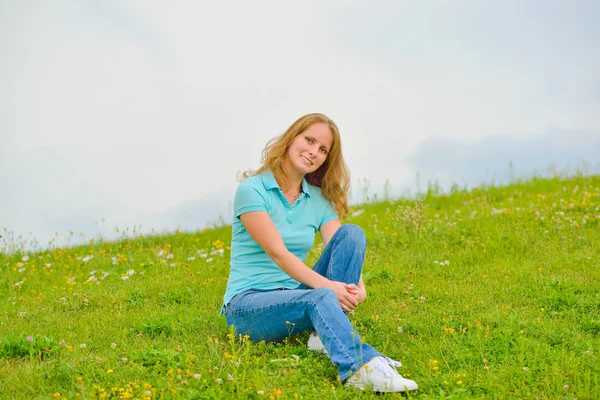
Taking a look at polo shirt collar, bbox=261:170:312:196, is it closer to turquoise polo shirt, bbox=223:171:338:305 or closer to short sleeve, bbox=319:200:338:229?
turquoise polo shirt, bbox=223:171:338:305

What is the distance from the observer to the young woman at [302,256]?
4676mm

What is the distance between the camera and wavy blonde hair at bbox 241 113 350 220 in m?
5.67

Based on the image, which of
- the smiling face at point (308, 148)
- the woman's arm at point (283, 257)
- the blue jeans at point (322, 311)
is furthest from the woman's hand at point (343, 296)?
the smiling face at point (308, 148)

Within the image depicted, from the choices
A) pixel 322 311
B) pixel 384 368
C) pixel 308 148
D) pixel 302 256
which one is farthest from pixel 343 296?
pixel 308 148

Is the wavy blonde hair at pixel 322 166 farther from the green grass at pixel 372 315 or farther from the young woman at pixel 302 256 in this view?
the green grass at pixel 372 315

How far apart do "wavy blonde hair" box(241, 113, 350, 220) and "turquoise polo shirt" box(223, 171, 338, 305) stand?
130 millimetres

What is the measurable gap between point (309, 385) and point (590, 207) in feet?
23.3

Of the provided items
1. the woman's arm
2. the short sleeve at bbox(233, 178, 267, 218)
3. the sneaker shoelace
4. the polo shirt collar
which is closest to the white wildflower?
the polo shirt collar

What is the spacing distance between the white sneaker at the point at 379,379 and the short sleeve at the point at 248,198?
4.95 feet

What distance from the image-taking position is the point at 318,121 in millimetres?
5656

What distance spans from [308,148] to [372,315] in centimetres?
185

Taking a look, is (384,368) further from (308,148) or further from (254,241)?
(308,148)

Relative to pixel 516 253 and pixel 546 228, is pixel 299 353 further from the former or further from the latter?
pixel 546 228

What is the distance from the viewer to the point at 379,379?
455 cm
